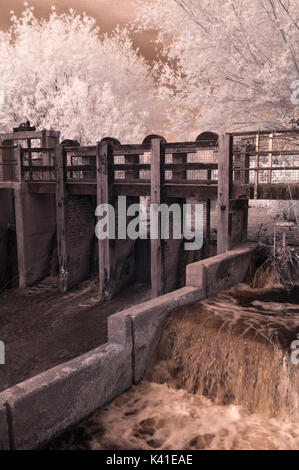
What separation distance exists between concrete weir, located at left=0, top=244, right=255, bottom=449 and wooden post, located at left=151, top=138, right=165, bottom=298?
291 cm

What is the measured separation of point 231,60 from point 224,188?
8.82 m

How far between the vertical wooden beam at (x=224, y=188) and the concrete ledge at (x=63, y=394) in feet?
14.1

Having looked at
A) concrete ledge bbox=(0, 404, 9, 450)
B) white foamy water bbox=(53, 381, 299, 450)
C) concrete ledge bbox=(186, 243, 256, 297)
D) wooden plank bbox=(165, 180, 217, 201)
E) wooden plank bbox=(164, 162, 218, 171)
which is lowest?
white foamy water bbox=(53, 381, 299, 450)

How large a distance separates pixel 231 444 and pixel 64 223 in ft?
28.7

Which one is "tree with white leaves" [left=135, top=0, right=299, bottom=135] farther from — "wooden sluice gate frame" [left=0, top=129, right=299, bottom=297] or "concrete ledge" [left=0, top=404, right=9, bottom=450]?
"concrete ledge" [left=0, top=404, right=9, bottom=450]

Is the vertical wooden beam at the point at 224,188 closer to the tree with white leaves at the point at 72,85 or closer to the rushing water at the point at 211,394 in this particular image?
the rushing water at the point at 211,394

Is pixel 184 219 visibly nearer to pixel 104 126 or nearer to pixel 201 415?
pixel 201 415

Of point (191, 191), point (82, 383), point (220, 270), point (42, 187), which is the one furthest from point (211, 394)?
point (42, 187)

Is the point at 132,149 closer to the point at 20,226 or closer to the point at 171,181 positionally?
the point at 171,181

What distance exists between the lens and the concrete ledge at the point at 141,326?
20.2ft

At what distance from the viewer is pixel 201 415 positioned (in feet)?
18.6

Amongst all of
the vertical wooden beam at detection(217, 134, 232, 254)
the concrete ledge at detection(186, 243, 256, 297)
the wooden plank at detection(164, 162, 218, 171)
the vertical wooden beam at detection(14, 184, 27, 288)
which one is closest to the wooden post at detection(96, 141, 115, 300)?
the wooden plank at detection(164, 162, 218, 171)

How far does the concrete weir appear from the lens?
4.61m

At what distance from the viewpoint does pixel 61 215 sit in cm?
1243
